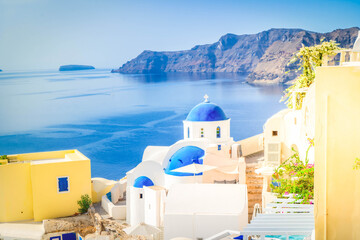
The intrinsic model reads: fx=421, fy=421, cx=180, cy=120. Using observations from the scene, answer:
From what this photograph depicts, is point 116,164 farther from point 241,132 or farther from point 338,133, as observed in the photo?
point 338,133

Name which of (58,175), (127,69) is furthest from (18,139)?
(58,175)

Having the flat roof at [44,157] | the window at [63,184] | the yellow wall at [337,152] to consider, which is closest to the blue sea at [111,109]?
the flat roof at [44,157]

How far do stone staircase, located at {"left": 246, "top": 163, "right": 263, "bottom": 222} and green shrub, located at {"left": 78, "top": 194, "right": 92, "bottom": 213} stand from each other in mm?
5684

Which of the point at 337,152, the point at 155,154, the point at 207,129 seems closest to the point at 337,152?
the point at 337,152

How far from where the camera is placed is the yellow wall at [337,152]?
14.4 feet

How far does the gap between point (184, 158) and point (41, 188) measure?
16.8 ft

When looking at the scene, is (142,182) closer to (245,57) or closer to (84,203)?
(84,203)

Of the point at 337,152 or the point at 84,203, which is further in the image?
the point at 84,203

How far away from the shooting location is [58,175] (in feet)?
45.6

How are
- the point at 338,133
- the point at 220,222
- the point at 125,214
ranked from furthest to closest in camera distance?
the point at 125,214 < the point at 220,222 < the point at 338,133

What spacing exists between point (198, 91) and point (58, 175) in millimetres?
40667

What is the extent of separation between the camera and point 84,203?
14.3 metres

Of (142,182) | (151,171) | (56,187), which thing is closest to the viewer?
(142,182)

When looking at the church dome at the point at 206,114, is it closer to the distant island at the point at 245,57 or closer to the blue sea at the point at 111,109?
the distant island at the point at 245,57
